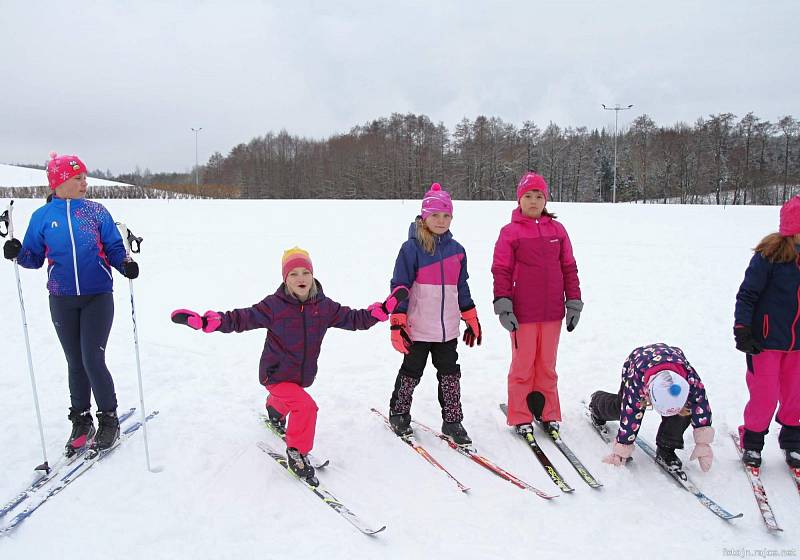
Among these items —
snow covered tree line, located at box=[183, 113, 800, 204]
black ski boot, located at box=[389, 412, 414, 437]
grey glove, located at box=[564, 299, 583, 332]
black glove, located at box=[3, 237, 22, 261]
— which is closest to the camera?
black glove, located at box=[3, 237, 22, 261]

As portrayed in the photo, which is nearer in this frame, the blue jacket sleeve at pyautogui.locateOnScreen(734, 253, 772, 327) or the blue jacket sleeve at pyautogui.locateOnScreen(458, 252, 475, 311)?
the blue jacket sleeve at pyautogui.locateOnScreen(734, 253, 772, 327)

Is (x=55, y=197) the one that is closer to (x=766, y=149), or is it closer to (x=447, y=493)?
(x=447, y=493)

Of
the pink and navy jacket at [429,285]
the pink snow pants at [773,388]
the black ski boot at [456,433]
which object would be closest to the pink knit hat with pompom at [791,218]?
the pink snow pants at [773,388]

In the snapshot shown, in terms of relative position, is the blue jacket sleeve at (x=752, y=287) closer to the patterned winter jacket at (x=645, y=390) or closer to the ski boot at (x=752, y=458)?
the patterned winter jacket at (x=645, y=390)

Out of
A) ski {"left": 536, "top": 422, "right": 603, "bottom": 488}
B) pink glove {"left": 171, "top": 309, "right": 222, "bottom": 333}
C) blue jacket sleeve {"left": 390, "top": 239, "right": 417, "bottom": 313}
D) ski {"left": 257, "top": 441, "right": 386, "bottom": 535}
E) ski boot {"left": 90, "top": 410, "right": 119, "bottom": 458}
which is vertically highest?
blue jacket sleeve {"left": 390, "top": 239, "right": 417, "bottom": 313}

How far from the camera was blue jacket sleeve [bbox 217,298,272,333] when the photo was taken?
3.32 m

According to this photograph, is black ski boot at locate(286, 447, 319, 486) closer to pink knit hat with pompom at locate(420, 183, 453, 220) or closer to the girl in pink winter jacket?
the girl in pink winter jacket

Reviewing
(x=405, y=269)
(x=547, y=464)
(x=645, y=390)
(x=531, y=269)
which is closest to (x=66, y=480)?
(x=405, y=269)

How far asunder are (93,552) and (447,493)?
2172mm

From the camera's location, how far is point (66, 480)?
11.0 ft

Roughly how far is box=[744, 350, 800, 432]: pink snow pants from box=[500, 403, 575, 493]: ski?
5.20 ft

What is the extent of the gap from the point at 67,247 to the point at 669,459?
15.6 feet

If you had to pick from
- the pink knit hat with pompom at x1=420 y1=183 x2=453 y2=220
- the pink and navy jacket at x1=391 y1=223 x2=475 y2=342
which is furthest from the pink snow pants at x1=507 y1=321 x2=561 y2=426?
the pink knit hat with pompom at x1=420 y1=183 x2=453 y2=220

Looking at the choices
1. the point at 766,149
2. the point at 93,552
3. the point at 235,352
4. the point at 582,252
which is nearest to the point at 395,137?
the point at 766,149
